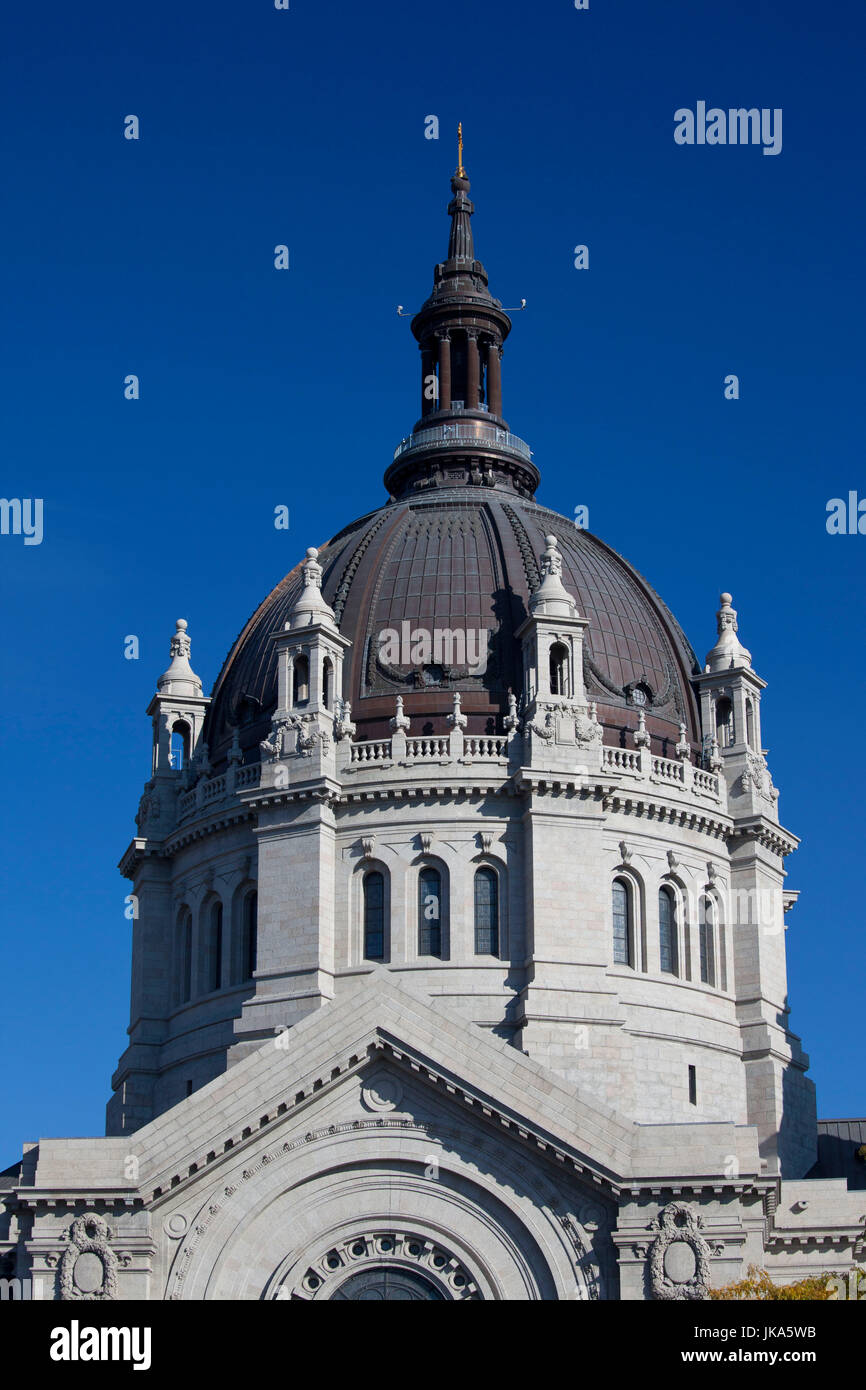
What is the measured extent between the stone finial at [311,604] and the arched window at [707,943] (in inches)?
587

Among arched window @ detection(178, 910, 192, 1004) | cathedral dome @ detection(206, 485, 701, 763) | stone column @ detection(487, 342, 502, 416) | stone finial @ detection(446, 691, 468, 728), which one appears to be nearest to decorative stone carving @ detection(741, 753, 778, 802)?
cathedral dome @ detection(206, 485, 701, 763)

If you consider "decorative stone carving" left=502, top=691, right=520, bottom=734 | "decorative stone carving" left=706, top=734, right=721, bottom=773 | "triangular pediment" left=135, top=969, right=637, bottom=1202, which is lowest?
"triangular pediment" left=135, top=969, right=637, bottom=1202

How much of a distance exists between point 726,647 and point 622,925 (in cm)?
1156

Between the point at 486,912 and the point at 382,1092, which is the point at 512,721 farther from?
the point at 382,1092

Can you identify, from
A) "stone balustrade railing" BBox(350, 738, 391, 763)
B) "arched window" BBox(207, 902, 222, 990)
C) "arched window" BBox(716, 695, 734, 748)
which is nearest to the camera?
"stone balustrade railing" BBox(350, 738, 391, 763)

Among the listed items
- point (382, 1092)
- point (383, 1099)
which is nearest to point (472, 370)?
point (382, 1092)

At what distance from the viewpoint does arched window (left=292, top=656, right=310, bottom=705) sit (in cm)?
6806

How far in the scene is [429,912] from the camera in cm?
6588

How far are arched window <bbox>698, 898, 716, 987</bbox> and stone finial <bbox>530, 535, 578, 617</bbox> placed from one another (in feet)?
34.4

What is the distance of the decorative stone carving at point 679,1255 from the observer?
48.6 meters

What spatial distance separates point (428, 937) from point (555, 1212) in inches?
647

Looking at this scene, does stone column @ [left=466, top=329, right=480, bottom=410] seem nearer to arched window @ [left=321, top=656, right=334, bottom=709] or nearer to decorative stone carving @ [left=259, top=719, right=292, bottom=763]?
arched window @ [left=321, top=656, right=334, bottom=709]
